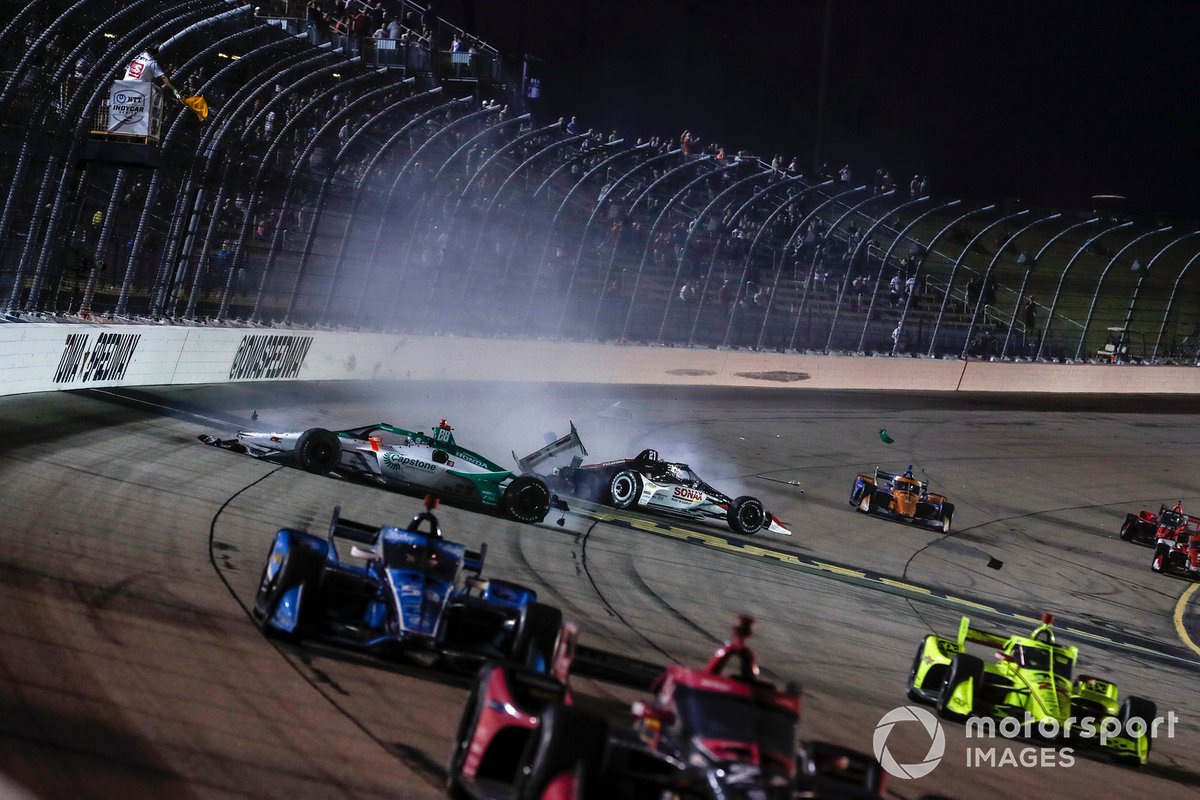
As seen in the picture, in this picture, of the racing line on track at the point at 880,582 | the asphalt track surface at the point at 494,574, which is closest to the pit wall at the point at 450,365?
the asphalt track surface at the point at 494,574

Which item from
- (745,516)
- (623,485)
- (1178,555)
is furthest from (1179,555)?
(623,485)

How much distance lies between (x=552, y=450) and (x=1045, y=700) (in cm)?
834

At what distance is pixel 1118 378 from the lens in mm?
37344

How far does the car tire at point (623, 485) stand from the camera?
16266 mm

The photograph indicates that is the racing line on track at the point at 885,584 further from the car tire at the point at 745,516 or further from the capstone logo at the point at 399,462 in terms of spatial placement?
the capstone logo at the point at 399,462

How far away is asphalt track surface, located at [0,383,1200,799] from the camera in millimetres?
6059

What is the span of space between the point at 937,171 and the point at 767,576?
34.5 meters

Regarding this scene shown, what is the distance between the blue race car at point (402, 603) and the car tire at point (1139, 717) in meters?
4.56

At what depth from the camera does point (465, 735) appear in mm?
5988

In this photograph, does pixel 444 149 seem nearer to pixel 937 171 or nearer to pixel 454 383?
pixel 454 383

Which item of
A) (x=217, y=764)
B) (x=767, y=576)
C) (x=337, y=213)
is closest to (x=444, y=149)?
(x=337, y=213)

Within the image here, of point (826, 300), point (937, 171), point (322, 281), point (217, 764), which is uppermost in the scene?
point (937, 171)

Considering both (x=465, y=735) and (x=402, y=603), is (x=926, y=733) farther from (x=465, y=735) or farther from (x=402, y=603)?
(x=465, y=735)
